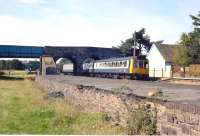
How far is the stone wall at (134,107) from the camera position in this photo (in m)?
7.26

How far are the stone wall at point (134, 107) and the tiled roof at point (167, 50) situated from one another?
39880 millimetres

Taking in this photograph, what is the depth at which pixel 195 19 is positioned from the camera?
46.7 m

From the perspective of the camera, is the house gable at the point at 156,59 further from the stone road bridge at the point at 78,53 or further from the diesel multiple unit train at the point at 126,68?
the stone road bridge at the point at 78,53

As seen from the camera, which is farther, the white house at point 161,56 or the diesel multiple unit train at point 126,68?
the white house at point 161,56

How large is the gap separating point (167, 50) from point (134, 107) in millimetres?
49792

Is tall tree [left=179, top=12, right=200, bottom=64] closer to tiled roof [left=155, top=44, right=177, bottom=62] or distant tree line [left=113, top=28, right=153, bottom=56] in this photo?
tiled roof [left=155, top=44, right=177, bottom=62]

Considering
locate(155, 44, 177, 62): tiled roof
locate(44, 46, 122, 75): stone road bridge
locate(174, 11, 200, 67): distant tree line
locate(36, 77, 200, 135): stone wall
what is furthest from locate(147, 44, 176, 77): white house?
locate(36, 77, 200, 135): stone wall

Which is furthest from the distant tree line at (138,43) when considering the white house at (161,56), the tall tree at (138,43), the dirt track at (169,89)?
the dirt track at (169,89)

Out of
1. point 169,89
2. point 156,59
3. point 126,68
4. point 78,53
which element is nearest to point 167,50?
point 156,59

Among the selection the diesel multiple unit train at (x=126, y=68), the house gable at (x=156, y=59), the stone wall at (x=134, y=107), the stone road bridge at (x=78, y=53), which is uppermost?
the stone road bridge at (x=78, y=53)

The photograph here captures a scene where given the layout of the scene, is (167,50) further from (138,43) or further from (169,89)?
(169,89)

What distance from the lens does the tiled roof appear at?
5600 cm

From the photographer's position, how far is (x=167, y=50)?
5853cm

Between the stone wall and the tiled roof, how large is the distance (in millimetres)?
39880
